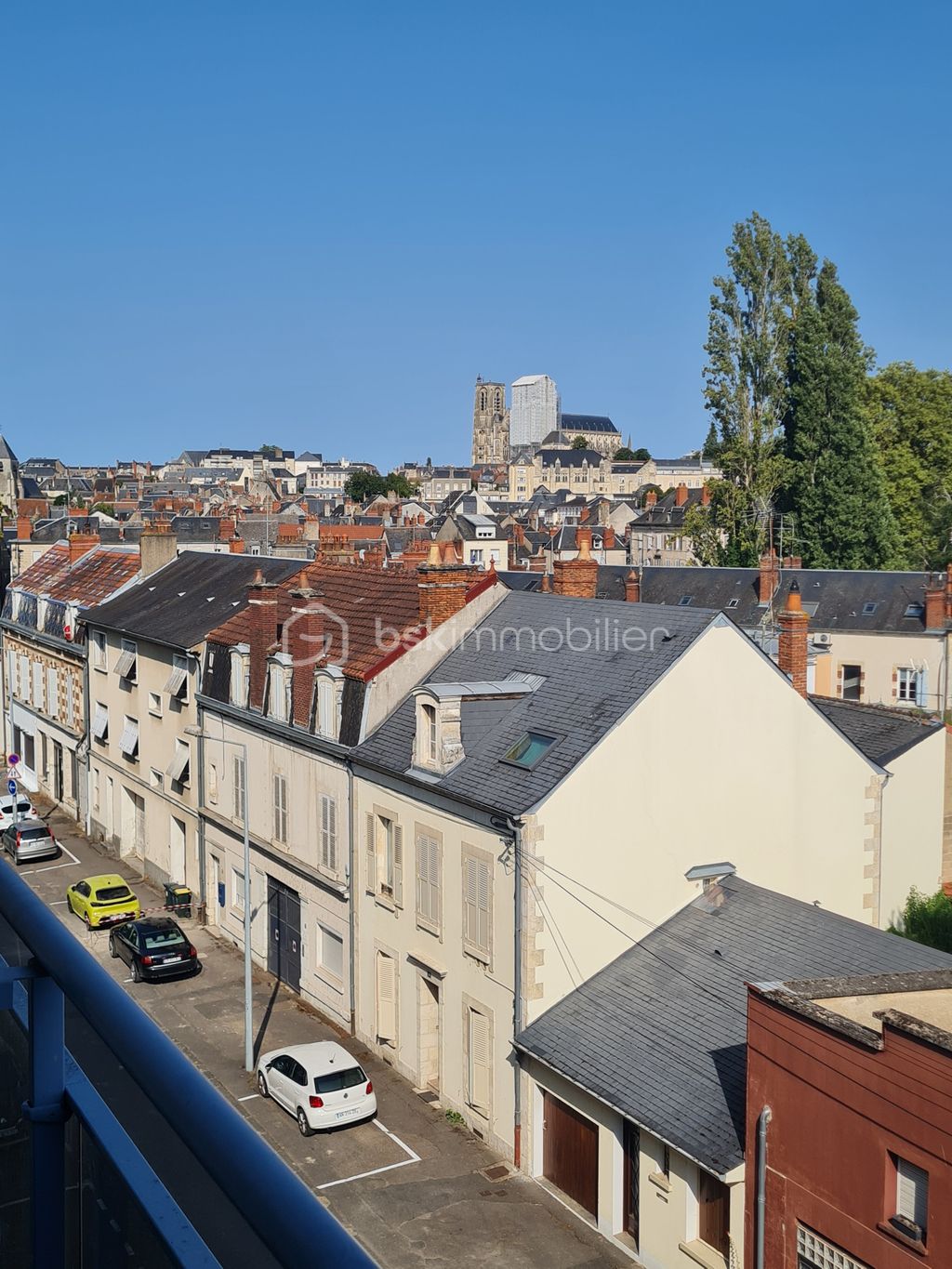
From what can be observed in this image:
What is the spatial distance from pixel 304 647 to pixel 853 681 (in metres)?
29.7

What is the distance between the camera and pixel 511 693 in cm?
2270

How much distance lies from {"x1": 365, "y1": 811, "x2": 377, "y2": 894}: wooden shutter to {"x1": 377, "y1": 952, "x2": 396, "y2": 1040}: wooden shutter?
1.30 m

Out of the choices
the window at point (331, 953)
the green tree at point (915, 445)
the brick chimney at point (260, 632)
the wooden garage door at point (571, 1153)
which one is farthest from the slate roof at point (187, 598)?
the green tree at point (915, 445)

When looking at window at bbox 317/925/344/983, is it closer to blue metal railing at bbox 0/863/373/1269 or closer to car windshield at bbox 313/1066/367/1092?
car windshield at bbox 313/1066/367/1092

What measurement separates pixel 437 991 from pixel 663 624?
297 inches

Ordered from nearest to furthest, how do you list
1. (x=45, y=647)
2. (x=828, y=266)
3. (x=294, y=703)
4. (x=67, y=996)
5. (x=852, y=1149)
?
1. (x=67, y=996)
2. (x=852, y=1149)
3. (x=294, y=703)
4. (x=45, y=647)
5. (x=828, y=266)

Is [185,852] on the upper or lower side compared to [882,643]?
lower

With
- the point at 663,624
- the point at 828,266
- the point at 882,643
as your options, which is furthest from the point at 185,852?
the point at 828,266

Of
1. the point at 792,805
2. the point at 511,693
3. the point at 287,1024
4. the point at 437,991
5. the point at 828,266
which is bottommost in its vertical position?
the point at 287,1024

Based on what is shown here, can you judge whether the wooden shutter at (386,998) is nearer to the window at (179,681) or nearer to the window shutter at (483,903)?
the window shutter at (483,903)

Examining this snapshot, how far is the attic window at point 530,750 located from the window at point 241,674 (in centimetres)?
1083

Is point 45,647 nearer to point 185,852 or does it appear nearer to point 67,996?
point 185,852

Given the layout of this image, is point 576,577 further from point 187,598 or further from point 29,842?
point 29,842

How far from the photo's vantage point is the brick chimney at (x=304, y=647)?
27.2 meters
